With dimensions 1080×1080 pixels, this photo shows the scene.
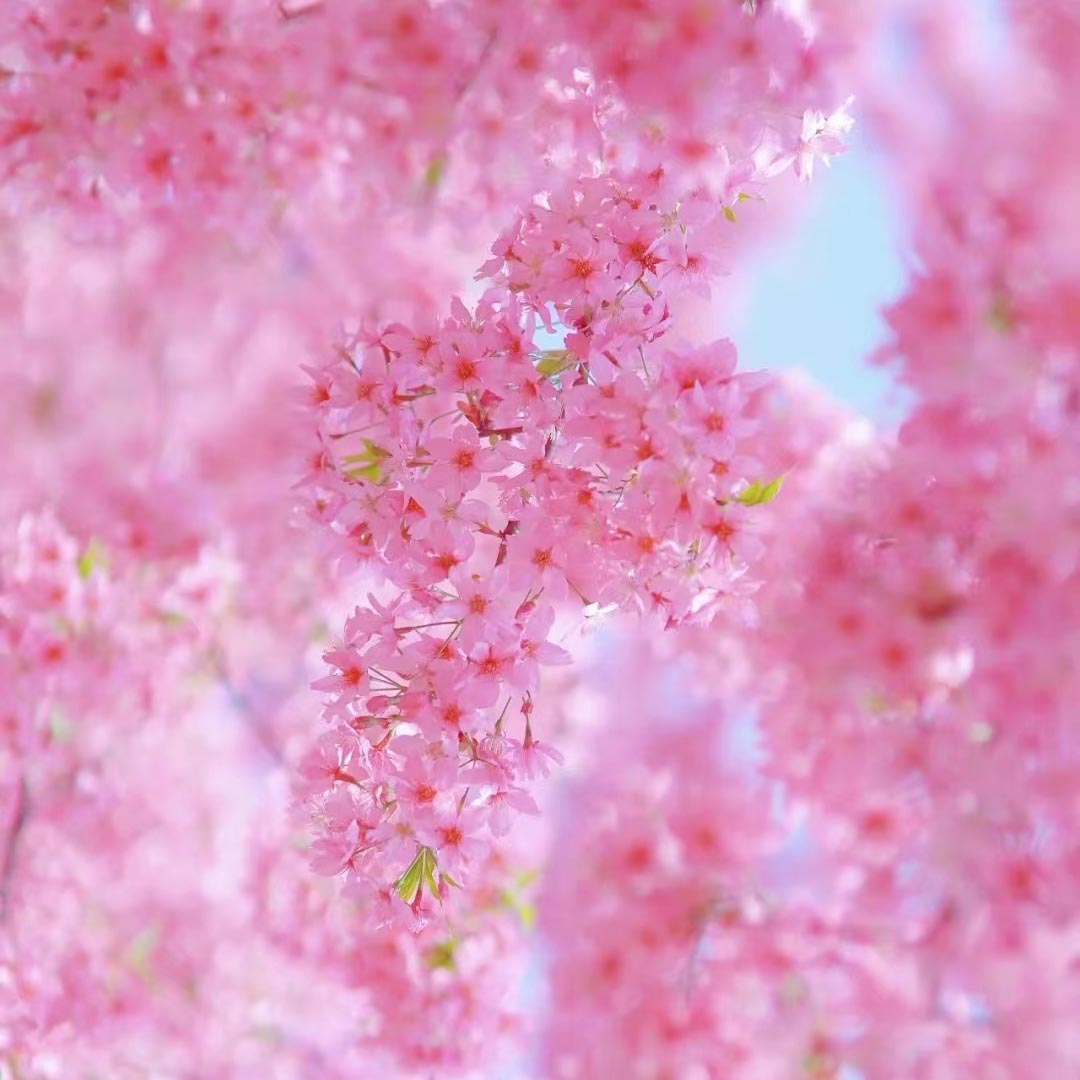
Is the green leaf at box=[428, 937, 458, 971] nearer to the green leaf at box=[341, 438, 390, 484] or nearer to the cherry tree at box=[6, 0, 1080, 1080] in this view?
the cherry tree at box=[6, 0, 1080, 1080]

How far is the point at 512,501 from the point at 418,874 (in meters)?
0.59

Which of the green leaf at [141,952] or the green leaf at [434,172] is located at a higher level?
the green leaf at [434,172]

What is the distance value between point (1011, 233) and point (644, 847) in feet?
8.55

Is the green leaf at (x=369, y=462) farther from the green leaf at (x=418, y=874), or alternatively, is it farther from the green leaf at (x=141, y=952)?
the green leaf at (x=141, y=952)

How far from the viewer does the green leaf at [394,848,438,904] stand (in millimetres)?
1878

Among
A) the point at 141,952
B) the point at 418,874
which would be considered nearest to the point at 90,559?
the point at 141,952

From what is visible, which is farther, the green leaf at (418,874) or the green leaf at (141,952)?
the green leaf at (141,952)

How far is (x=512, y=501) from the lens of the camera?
186cm

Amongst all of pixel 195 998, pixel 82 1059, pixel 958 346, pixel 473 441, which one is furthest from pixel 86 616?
pixel 958 346

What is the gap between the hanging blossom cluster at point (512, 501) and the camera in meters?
1.76

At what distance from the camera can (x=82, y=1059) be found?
3.88 metres

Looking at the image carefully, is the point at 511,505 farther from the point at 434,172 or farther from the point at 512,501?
the point at 434,172

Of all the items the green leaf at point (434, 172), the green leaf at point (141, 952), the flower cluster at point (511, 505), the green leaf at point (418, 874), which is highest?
the green leaf at point (434, 172)

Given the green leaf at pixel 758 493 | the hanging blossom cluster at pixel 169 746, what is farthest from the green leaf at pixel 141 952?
the green leaf at pixel 758 493
